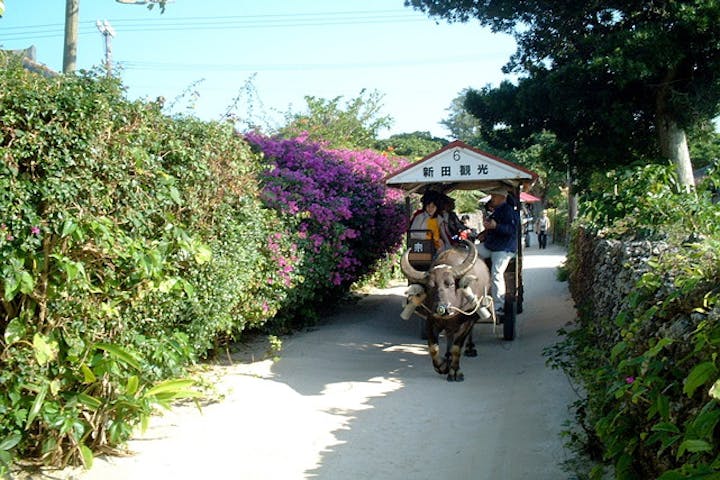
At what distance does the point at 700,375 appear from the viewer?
116 inches

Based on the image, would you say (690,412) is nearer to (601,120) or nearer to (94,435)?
(94,435)

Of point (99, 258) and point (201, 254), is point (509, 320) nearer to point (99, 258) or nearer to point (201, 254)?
point (201, 254)

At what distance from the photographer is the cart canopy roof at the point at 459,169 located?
946 cm

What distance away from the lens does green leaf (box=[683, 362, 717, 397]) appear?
9.57ft

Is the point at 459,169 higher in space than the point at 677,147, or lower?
lower

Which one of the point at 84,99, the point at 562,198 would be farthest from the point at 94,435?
the point at 562,198

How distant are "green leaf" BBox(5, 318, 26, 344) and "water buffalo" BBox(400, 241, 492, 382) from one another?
4468 millimetres

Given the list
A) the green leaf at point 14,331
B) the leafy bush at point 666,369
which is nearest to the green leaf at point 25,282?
the green leaf at point 14,331

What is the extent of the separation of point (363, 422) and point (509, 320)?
4.12 m

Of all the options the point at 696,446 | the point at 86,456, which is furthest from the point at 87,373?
the point at 696,446

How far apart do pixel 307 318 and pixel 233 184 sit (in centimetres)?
398

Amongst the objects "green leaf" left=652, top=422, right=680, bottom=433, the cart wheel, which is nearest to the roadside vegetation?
"green leaf" left=652, top=422, right=680, bottom=433

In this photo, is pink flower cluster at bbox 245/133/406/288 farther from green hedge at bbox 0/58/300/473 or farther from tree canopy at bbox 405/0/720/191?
green hedge at bbox 0/58/300/473

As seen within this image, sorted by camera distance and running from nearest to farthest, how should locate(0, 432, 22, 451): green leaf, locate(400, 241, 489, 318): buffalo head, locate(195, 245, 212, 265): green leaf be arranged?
locate(0, 432, 22, 451): green leaf, locate(195, 245, 212, 265): green leaf, locate(400, 241, 489, 318): buffalo head
